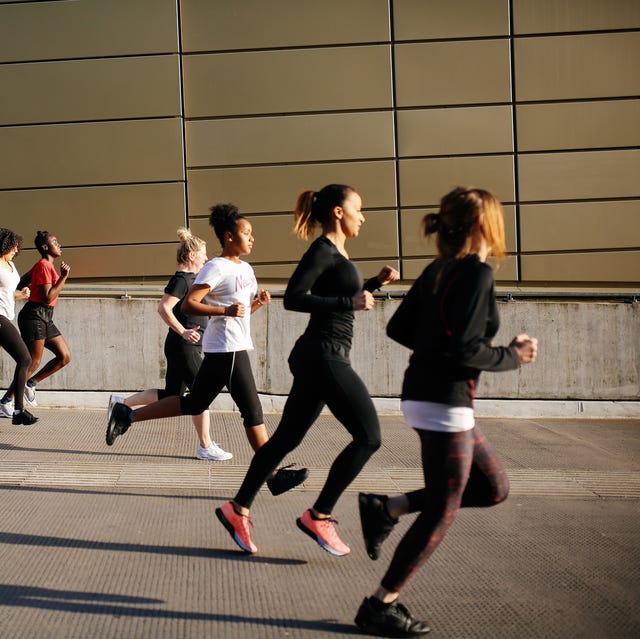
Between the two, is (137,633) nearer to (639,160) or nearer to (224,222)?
(224,222)

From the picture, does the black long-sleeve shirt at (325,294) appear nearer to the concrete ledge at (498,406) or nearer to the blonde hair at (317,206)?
the blonde hair at (317,206)

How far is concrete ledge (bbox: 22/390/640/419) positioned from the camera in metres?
10.1

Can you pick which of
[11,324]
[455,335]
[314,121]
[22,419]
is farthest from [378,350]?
[455,335]

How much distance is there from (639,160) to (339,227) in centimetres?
791

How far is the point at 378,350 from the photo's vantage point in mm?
10453

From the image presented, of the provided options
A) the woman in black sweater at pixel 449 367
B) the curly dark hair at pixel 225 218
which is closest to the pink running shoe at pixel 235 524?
the woman in black sweater at pixel 449 367

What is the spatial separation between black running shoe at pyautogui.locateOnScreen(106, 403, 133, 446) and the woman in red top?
2.70 meters

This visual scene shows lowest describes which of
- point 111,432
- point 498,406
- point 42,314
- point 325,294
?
point 498,406

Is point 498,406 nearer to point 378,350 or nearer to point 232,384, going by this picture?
point 378,350

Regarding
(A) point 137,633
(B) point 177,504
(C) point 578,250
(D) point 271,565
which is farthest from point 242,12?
(A) point 137,633

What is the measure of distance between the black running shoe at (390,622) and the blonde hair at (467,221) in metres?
1.41

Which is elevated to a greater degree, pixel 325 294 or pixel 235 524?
pixel 325 294

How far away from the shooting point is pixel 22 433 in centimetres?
805

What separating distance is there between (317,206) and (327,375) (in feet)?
3.01
